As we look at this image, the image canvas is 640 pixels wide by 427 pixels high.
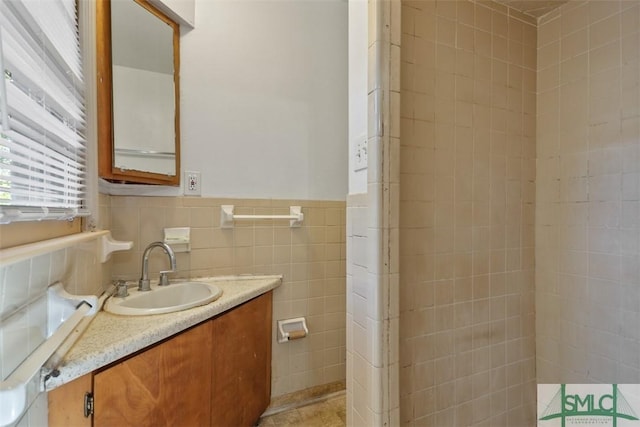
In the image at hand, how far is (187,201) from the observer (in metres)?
1.62

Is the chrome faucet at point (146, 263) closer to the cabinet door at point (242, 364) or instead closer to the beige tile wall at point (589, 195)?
the cabinet door at point (242, 364)

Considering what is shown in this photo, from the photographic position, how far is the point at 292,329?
5.93ft

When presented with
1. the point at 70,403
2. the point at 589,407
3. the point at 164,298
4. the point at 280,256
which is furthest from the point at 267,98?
the point at 589,407

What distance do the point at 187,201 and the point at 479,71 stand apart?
1.49m

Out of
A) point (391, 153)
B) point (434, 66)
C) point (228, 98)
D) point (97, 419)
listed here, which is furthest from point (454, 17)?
point (97, 419)

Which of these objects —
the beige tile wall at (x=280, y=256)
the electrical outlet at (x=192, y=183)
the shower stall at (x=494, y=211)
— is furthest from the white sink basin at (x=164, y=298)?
the shower stall at (x=494, y=211)

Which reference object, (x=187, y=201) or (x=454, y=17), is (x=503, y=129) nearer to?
(x=454, y=17)

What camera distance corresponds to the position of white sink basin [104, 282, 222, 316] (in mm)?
1098

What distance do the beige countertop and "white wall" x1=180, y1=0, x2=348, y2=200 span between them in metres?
0.73

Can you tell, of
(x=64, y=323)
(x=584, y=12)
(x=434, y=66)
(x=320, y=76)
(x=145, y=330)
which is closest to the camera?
(x=64, y=323)

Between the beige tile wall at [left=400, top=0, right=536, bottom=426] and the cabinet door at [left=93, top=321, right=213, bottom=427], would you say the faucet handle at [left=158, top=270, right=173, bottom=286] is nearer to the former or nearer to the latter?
the cabinet door at [left=93, top=321, right=213, bottom=427]

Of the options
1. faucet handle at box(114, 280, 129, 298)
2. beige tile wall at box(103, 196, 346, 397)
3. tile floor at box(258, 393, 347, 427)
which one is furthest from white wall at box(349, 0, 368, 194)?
tile floor at box(258, 393, 347, 427)

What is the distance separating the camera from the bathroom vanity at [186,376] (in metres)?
0.80

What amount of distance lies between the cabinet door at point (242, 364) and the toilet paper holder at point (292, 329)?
0.29 feet
